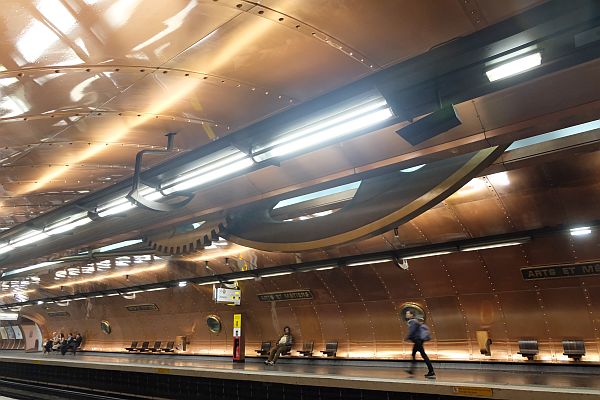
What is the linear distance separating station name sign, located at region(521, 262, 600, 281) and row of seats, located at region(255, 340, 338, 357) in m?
6.03

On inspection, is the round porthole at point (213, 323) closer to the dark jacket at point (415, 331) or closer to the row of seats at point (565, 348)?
the dark jacket at point (415, 331)

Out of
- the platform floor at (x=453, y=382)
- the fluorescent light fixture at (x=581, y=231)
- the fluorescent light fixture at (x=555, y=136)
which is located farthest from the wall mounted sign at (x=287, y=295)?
the fluorescent light fixture at (x=555, y=136)

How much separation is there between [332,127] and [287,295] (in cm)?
1060

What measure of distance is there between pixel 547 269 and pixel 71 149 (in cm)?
914

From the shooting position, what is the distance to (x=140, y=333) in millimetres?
20719

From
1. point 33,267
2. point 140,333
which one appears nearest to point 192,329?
point 140,333

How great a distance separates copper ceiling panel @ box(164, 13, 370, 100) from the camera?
131 inches

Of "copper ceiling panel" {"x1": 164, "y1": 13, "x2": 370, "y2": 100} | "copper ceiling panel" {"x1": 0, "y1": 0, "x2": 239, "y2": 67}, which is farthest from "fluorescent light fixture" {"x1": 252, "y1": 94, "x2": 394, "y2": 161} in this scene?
"copper ceiling panel" {"x1": 0, "y1": 0, "x2": 239, "y2": 67}

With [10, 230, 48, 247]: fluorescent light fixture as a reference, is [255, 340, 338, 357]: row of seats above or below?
below

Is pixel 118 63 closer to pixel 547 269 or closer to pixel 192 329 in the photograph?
pixel 547 269

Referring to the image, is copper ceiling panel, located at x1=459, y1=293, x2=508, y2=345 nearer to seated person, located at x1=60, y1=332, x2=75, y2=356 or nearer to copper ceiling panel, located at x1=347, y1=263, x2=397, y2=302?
copper ceiling panel, located at x1=347, y1=263, x2=397, y2=302

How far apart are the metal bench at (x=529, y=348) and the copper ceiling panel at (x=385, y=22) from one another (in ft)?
28.4

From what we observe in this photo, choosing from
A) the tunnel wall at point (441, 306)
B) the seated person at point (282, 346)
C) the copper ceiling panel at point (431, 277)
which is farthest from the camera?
the seated person at point (282, 346)

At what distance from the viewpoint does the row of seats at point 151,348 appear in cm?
1880
